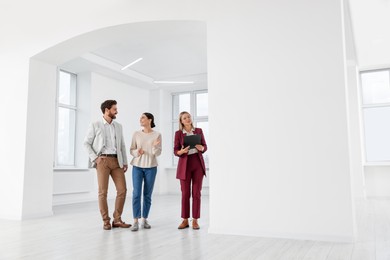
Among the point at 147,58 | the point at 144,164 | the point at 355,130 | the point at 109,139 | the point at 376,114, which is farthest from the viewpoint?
the point at 376,114

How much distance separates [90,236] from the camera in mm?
3518

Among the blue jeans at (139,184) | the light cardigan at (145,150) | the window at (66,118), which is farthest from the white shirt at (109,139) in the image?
the window at (66,118)

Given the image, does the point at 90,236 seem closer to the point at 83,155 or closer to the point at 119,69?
the point at 83,155

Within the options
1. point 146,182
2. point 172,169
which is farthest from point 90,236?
point 172,169

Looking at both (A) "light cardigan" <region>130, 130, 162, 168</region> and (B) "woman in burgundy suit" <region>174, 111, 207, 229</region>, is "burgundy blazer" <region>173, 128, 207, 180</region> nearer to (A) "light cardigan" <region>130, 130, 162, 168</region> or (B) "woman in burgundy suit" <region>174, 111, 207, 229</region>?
(B) "woman in burgundy suit" <region>174, 111, 207, 229</region>

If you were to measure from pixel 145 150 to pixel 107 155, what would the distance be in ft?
1.46

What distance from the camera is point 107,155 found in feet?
13.0

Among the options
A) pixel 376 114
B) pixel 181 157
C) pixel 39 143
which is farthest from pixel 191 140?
pixel 376 114

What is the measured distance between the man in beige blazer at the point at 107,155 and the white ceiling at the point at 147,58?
129 cm

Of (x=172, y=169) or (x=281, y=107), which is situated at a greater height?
(x=281, y=107)

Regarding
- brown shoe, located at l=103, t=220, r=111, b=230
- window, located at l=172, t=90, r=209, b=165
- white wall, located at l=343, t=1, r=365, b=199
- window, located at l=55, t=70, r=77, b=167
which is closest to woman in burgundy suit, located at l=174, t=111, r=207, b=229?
brown shoe, located at l=103, t=220, r=111, b=230

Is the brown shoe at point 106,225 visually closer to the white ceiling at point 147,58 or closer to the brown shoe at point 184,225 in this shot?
the brown shoe at point 184,225

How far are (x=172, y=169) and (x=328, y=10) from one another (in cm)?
696

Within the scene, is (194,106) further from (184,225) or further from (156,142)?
(184,225)
